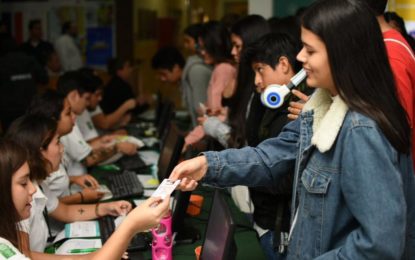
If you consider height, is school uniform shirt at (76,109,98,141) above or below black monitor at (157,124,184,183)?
below

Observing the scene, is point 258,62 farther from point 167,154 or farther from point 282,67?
point 167,154

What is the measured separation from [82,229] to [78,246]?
0.21 m

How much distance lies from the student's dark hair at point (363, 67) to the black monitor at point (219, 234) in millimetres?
418

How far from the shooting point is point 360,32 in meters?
1.16

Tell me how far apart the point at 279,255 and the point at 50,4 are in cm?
682

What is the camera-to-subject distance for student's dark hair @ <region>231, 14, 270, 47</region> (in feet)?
9.53

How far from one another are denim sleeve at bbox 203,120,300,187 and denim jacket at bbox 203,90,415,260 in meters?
0.18

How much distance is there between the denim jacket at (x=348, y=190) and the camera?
111 cm

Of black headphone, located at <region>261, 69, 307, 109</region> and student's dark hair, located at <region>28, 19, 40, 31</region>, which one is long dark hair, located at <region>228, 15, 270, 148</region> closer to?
black headphone, located at <region>261, 69, 307, 109</region>

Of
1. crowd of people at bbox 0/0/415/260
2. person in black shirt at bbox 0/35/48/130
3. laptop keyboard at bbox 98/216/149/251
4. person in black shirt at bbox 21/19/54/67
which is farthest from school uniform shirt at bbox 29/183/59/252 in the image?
person in black shirt at bbox 21/19/54/67

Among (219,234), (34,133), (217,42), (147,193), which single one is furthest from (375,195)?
(217,42)

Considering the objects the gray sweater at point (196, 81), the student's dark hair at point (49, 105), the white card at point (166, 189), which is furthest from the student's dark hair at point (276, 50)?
the gray sweater at point (196, 81)

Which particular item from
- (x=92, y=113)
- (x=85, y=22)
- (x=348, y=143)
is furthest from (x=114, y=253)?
(x=85, y=22)

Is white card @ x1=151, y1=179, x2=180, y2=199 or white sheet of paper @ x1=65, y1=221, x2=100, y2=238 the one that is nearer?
white card @ x1=151, y1=179, x2=180, y2=199
